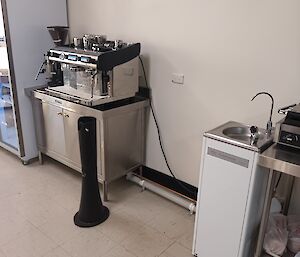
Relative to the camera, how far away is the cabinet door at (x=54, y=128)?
267 centimetres

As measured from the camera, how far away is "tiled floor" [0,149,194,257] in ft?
6.53

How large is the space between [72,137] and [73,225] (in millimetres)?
757

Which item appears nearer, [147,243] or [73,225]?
[147,243]

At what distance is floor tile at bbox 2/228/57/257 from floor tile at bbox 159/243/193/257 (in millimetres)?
758

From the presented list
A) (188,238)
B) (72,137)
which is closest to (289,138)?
(188,238)

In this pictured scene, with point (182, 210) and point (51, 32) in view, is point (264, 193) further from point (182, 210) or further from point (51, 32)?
point (51, 32)

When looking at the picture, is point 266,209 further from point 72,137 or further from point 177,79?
point 72,137

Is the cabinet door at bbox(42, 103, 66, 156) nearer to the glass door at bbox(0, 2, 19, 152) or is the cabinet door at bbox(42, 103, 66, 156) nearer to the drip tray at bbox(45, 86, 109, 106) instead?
the drip tray at bbox(45, 86, 109, 106)

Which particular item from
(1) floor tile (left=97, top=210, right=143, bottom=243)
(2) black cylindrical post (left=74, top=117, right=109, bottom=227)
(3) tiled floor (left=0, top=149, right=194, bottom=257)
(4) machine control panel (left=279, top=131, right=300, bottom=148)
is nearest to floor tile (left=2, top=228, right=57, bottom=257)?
(3) tiled floor (left=0, top=149, right=194, bottom=257)

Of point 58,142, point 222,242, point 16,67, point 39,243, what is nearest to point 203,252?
point 222,242

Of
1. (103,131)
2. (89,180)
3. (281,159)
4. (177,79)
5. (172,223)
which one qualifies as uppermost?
(177,79)

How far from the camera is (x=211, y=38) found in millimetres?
2102

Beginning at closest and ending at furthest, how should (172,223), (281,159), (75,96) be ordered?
(281,159), (172,223), (75,96)

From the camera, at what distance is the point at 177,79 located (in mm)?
→ 2375
